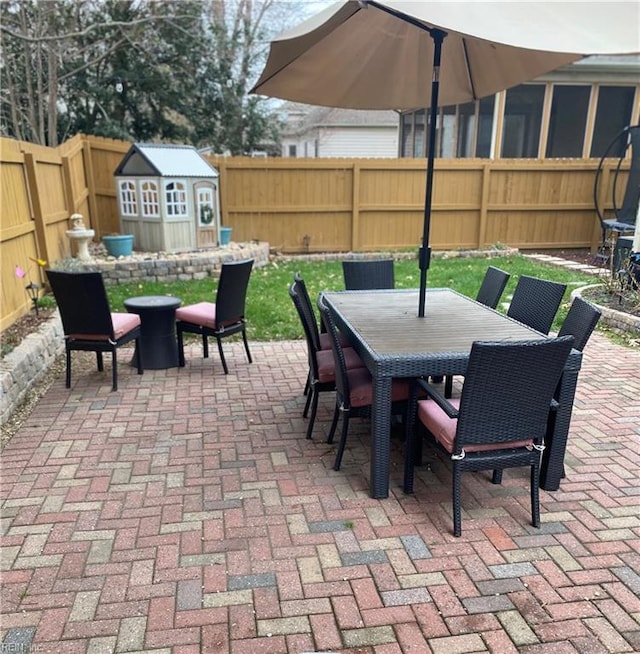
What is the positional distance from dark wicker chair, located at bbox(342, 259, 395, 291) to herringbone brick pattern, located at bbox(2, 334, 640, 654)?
1416 millimetres

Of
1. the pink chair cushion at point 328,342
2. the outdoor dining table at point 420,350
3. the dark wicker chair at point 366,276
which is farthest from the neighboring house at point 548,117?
the outdoor dining table at point 420,350

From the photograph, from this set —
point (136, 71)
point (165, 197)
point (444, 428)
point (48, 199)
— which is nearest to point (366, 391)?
point (444, 428)

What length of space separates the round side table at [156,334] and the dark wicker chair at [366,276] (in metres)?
1.51

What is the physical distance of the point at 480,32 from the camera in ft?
6.62

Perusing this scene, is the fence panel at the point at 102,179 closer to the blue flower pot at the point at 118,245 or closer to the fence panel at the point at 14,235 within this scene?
the blue flower pot at the point at 118,245

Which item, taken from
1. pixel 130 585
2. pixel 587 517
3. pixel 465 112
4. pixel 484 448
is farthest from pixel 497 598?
pixel 465 112

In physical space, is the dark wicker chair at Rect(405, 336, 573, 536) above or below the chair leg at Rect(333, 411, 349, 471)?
above

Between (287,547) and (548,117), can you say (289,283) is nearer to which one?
(287,547)

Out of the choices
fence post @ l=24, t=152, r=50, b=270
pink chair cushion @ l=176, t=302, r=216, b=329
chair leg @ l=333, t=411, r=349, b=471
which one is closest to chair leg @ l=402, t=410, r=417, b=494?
chair leg @ l=333, t=411, r=349, b=471

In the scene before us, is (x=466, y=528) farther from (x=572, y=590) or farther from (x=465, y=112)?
(x=465, y=112)

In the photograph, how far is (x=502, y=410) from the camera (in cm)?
224

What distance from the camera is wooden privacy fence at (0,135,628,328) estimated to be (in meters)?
9.03

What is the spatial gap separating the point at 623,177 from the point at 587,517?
9.58m

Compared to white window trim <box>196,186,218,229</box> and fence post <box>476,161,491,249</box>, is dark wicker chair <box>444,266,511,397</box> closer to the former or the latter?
white window trim <box>196,186,218,229</box>
